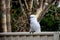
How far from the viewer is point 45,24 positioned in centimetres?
917

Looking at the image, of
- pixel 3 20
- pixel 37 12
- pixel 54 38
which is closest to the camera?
pixel 54 38

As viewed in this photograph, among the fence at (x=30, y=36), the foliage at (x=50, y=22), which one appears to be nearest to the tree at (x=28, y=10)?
the foliage at (x=50, y=22)

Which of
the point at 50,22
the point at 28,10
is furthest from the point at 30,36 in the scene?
the point at 50,22

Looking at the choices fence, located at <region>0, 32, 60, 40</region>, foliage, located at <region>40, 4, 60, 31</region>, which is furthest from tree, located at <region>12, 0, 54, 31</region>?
fence, located at <region>0, 32, 60, 40</region>

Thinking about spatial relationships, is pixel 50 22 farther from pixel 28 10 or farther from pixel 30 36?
pixel 30 36

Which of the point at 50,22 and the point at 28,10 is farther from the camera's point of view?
the point at 50,22

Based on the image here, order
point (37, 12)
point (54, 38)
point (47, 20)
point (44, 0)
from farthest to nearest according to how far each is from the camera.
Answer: point (47, 20) < point (44, 0) < point (37, 12) < point (54, 38)

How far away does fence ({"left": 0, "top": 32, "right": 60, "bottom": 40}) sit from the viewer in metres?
4.97

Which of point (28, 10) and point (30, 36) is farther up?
point (28, 10)

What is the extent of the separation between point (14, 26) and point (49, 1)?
5.09 ft

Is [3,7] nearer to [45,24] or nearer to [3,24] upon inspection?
[3,24]

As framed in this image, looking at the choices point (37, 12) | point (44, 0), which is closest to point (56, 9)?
point (44, 0)

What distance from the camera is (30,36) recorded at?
514cm

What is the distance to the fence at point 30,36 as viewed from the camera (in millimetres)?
4969
